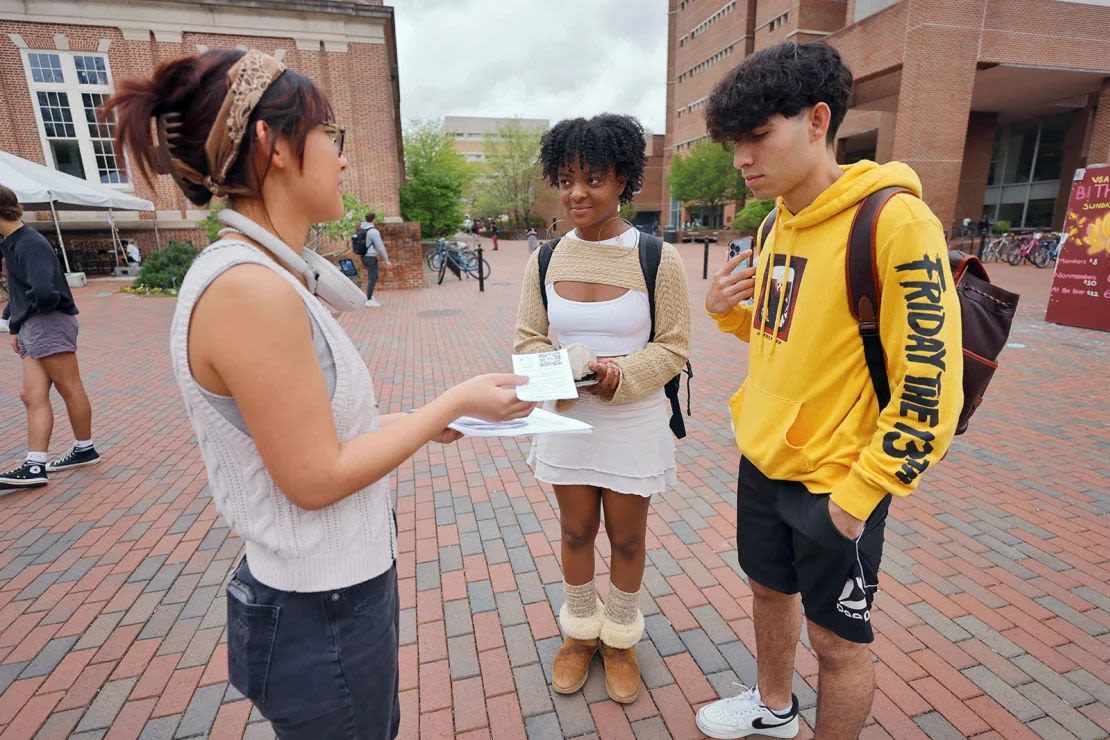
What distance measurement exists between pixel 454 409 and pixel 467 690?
5.64 ft

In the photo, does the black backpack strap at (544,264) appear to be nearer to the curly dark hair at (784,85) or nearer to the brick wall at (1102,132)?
the curly dark hair at (784,85)

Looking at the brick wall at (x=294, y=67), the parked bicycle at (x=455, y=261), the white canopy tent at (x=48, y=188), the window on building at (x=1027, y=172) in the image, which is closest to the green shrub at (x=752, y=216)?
the window on building at (x=1027, y=172)

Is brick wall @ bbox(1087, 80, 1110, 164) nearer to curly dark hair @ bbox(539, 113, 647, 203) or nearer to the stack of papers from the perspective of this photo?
curly dark hair @ bbox(539, 113, 647, 203)

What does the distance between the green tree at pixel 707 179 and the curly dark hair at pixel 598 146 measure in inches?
1474

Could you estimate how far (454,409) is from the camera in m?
1.15

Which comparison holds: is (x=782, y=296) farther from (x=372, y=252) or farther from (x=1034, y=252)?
(x=1034, y=252)

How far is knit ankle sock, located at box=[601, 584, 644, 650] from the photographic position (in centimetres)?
231

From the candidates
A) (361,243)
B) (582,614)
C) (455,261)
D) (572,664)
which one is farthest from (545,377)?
(455,261)

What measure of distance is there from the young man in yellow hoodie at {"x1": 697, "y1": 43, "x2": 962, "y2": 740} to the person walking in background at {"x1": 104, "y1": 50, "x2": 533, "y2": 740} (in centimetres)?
82

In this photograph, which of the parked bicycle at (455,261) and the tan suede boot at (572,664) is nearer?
the tan suede boot at (572,664)

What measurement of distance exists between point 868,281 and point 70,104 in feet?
83.4

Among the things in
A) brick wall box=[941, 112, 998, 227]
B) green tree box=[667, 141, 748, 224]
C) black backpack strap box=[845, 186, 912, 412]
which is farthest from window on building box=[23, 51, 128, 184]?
brick wall box=[941, 112, 998, 227]

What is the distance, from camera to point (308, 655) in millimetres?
1157

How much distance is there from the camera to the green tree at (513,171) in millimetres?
49594
